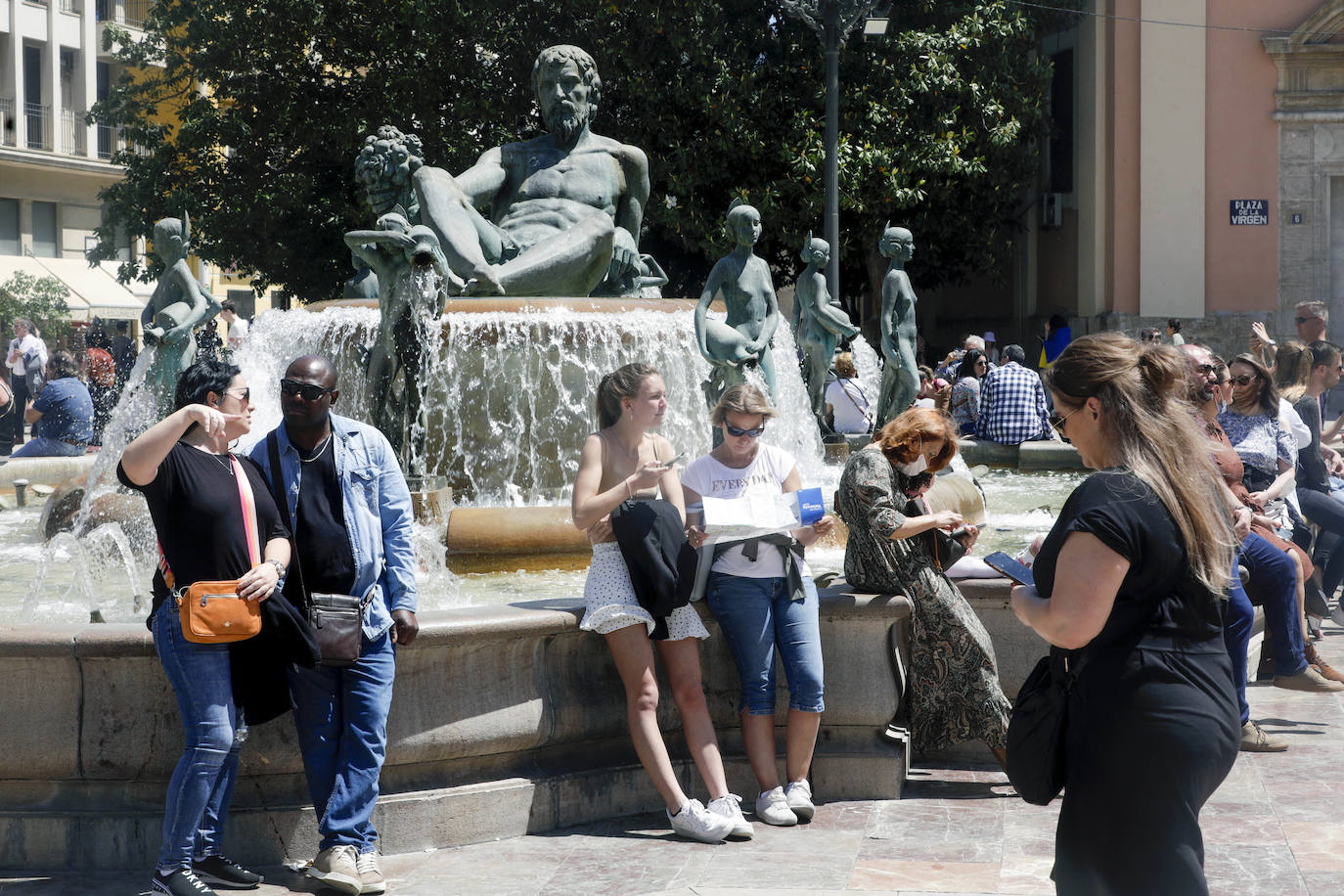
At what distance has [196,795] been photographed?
417cm

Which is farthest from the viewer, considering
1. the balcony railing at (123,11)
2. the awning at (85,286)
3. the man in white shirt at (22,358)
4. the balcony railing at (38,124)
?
the balcony railing at (123,11)

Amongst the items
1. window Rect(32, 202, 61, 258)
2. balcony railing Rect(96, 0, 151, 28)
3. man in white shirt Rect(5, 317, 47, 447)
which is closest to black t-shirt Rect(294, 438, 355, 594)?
man in white shirt Rect(5, 317, 47, 447)

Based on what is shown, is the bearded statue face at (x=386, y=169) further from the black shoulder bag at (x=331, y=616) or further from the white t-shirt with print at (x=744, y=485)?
the black shoulder bag at (x=331, y=616)

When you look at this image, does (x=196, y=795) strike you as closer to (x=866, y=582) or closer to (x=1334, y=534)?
(x=866, y=582)

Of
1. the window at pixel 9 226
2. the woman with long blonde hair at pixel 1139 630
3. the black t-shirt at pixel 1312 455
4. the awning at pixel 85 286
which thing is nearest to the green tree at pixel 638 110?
the awning at pixel 85 286

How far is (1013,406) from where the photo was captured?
13266 mm

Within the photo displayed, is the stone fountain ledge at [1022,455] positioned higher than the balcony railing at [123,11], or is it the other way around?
the balcony railing at [123,11]

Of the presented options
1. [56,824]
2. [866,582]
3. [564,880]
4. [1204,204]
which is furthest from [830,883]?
[1204,204]

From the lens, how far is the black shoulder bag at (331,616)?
4273mm

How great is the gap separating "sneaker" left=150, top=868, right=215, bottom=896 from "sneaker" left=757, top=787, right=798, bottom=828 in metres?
1.69

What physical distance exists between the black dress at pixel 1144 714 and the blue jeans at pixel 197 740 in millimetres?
2309

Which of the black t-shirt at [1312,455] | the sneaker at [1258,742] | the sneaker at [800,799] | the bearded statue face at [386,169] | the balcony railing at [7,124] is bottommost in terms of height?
the sneaker at [1258,742]

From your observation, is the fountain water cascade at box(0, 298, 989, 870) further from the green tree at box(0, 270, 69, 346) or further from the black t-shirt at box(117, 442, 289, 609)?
the green tree at box(0, 270, 69, 346)

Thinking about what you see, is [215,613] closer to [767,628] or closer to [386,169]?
[767,628]
